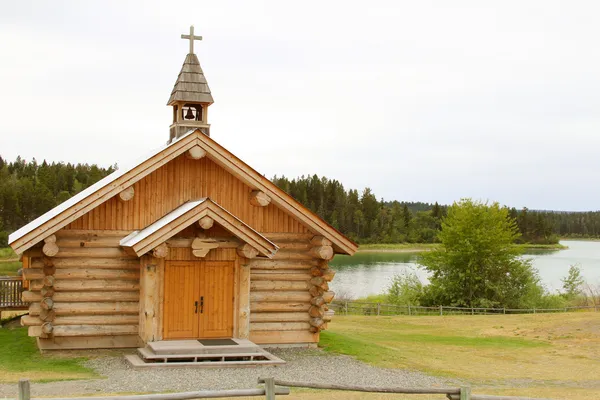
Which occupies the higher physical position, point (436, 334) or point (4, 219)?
point (4, 219)

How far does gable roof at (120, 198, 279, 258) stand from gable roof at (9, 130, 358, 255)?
1.30 metres

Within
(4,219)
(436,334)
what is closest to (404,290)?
(436,334)

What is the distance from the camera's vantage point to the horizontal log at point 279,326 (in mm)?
22008

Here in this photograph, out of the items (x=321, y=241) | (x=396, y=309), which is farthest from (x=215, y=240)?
(x=396, y=309)

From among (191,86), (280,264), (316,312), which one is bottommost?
(316,312)

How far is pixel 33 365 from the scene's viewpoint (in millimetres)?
18672

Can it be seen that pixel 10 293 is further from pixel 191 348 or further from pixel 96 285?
pixel 191 348

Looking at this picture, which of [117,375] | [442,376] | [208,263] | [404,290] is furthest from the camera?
[404,290]

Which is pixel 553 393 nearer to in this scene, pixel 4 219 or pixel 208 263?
pixel 208 263

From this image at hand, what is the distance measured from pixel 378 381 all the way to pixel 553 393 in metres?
3.94

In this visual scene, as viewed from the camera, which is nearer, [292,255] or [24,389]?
[24,389]

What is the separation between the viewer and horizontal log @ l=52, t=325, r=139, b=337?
2020 centimetres

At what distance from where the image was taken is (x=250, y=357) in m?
19.5

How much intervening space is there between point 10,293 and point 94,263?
14.4 feet
